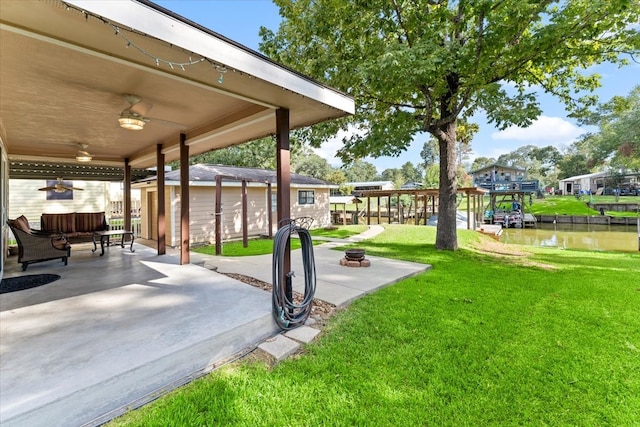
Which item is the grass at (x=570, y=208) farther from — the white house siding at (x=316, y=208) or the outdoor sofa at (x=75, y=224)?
the outdoor sofa at (x=75, y=224)

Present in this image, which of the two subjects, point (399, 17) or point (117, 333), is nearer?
point (117, 333)

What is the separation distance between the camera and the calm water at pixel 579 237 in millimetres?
13172

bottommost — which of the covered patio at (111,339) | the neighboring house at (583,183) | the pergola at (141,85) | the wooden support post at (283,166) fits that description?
the covered patio at (111,339)

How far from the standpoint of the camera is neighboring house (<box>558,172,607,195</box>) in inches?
1467

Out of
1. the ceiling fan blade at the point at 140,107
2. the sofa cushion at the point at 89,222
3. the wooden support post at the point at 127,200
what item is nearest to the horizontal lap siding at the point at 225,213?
the wooden support post at the point at 127,200

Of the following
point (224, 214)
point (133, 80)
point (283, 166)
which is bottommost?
point (224, 214)

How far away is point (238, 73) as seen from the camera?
8.69 ft

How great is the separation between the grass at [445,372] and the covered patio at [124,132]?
39 cm

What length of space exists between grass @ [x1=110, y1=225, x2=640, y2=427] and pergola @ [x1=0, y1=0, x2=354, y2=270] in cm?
177

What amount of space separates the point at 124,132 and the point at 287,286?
4689 millimetres

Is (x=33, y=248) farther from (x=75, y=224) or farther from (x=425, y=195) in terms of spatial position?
(x=425, y=195)

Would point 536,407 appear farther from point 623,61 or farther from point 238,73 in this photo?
point 623,61

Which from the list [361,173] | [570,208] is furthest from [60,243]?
[361,173]

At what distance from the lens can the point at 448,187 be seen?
26.3 ft
